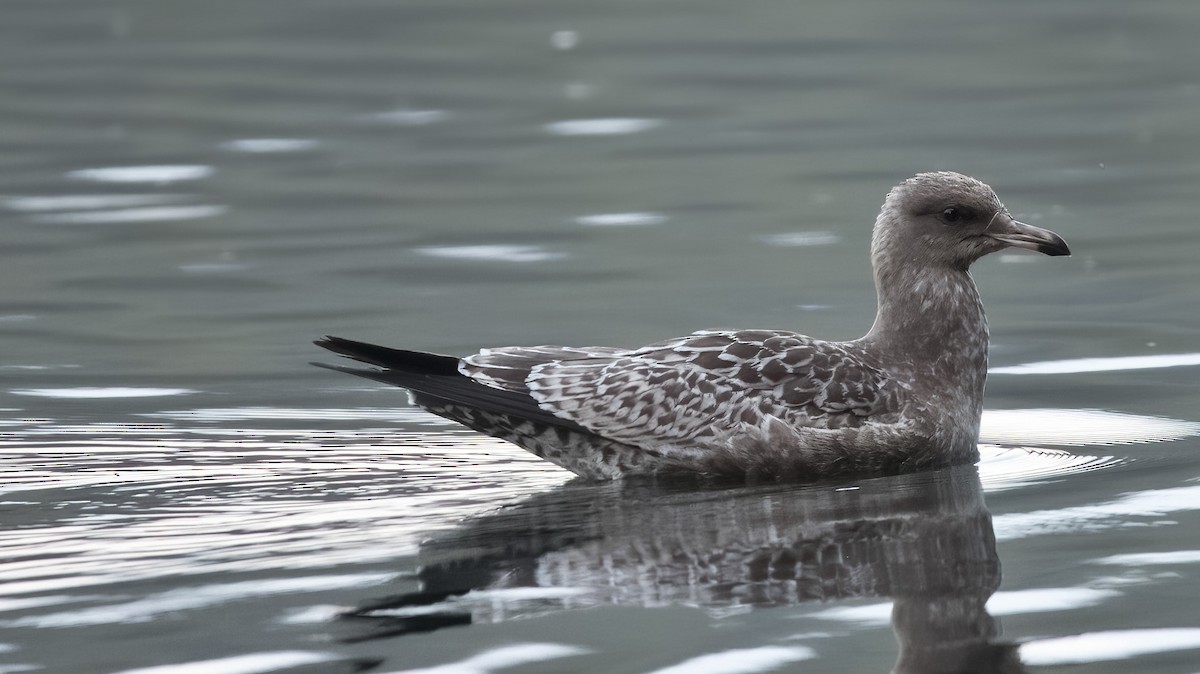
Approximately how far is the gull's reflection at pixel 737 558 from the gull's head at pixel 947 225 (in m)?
1.28

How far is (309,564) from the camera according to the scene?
27.2 ft

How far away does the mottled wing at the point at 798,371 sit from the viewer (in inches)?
390

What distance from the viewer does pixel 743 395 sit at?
32.5 ft

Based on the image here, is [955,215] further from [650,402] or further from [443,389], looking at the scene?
[443,389]

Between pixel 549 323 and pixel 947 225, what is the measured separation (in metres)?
3.91

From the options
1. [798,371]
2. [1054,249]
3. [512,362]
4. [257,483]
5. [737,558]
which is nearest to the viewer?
[737,558]

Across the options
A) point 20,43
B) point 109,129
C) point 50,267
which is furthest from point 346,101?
point 50,267

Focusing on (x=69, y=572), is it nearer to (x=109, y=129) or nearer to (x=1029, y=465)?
(x=1029, y=465)

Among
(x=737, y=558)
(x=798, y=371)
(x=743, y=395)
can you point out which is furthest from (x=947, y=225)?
(x=737, y=558)

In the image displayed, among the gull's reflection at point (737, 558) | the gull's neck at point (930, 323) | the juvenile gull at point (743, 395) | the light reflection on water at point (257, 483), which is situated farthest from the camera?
the gull's neck at point (930, 323)

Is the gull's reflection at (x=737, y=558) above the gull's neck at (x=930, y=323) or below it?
below

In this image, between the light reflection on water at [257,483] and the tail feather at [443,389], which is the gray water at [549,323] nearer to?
the light reflection on water at [257,483]

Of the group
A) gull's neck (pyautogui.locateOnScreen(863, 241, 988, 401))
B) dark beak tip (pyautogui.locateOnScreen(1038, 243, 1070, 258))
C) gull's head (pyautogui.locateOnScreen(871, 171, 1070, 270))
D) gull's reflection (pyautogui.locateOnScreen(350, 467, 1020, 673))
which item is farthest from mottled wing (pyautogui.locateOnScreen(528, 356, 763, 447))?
dark beak tip (pyautogui.locateOnScreen(1038, 243, 1070, 258))

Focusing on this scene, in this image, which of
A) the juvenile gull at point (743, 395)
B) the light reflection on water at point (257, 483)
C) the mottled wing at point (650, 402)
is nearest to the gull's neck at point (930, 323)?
the juvenile gull at point (743, 395)
